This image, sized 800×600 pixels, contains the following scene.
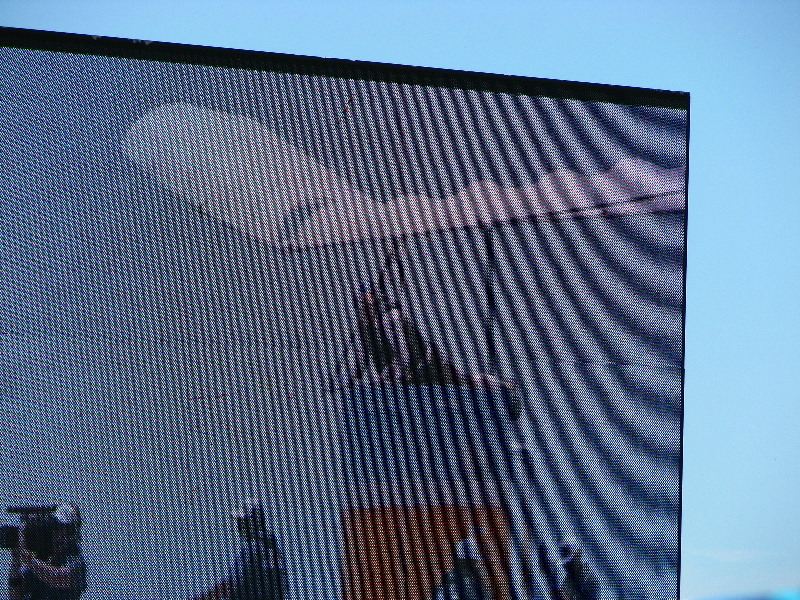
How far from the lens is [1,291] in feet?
5.93

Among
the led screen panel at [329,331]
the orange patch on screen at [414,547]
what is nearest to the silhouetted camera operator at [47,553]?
the led screen panel at [329,331]

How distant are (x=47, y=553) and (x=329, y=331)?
2.32 ft

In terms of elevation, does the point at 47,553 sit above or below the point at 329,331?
below

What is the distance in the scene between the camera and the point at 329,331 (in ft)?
6.40

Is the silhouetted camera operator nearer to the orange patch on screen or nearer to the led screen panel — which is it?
the led screen panel

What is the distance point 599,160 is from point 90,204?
1177 millimetres

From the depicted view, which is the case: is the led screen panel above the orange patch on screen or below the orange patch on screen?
above

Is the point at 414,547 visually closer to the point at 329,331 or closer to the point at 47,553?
the point at 329,331

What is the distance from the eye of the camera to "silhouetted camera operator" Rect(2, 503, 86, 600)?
5.76 ft

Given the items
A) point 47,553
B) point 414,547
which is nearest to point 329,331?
point 414,547

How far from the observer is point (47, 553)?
1.78 m

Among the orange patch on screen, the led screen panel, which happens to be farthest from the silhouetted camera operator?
the orange patch on screen

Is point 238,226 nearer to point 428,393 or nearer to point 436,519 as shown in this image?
point 428,393

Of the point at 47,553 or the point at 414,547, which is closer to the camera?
the point at 47,553
